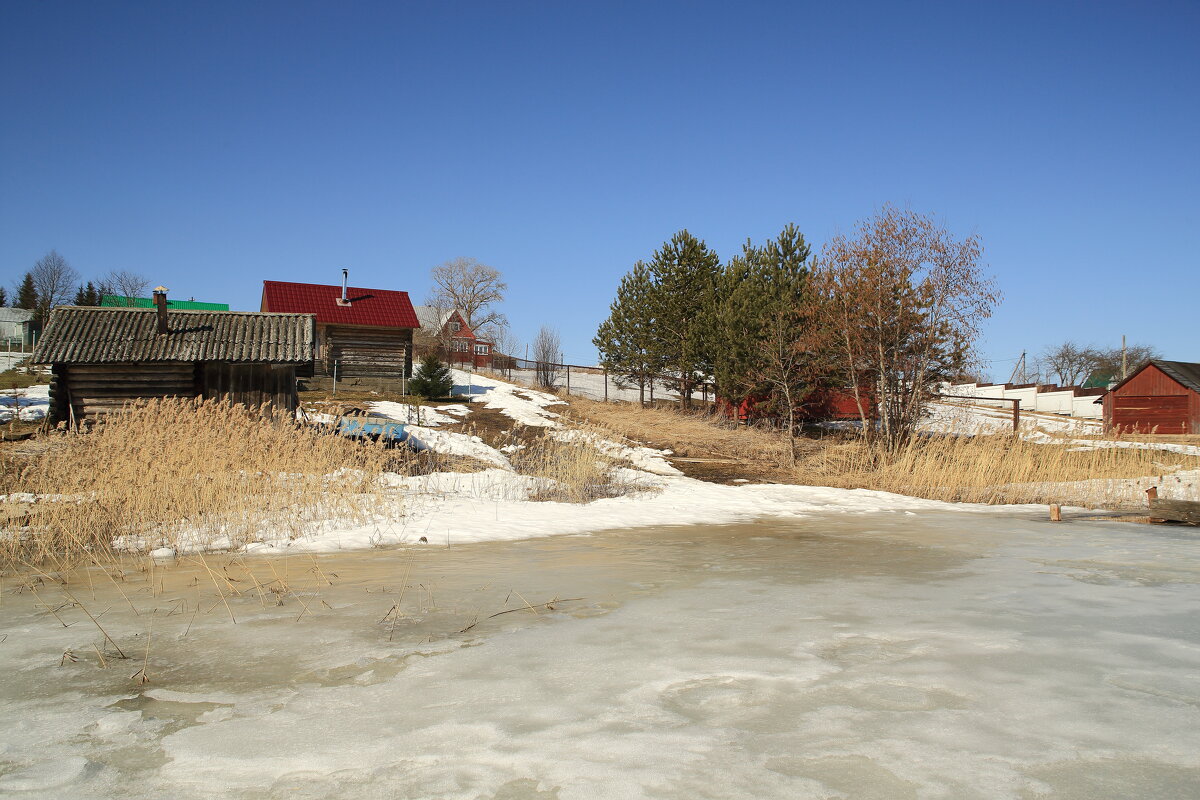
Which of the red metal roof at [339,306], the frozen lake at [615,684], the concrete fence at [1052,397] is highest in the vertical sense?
the red metal roof at [339,306]

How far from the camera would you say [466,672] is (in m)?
3.75

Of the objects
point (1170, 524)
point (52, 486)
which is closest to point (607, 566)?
point (52, 486)

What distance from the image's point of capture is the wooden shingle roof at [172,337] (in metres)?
16.5

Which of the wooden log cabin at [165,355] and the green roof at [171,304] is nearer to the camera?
the wooden log cabin at [165,355]

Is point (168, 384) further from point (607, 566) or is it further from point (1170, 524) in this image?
point (1170, 524)

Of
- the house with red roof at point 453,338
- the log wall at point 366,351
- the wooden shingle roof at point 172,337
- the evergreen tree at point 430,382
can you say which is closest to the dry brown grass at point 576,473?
the wooden shingle roof at point 172,337

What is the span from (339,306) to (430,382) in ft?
22.0

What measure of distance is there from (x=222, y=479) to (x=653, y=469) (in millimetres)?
9442

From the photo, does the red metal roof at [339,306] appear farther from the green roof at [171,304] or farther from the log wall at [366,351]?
the green roof at [171,304]

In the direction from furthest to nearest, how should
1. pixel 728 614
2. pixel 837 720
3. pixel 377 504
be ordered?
pixel 377 504, pixel 728 614, pixel 837 720

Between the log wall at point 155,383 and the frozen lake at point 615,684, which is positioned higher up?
the log wall at point 155,383

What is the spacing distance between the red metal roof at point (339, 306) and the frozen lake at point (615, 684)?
82.2ft

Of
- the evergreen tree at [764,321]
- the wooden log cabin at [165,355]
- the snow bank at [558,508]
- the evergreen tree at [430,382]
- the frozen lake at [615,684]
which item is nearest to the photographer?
the frozen lake at [615,684]

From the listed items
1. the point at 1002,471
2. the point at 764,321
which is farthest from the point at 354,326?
the point at 1002,471
